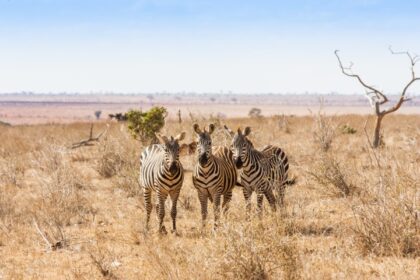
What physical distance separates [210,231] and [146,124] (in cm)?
1230

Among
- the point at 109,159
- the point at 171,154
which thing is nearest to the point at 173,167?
the point at 171,154

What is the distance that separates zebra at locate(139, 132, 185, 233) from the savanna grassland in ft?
1.69

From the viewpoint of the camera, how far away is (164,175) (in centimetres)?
909

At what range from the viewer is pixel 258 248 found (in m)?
6.00

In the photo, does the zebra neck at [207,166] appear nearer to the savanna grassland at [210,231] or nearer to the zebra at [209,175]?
the zebra at [209,175]

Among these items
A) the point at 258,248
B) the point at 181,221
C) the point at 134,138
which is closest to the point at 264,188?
the point at 181,221

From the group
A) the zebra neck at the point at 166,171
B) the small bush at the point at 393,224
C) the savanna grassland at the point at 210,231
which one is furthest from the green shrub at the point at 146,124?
the small bush at the point at 393,224

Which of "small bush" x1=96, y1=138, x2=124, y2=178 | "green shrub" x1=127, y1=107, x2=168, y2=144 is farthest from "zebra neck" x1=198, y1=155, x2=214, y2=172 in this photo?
"green shrub" x1=127, y1=107, x2=168, y2=144

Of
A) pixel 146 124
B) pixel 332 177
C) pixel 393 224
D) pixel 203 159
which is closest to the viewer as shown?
pixel 393 224

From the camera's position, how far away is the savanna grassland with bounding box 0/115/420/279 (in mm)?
6129

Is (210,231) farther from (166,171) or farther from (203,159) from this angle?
A: (166,171)

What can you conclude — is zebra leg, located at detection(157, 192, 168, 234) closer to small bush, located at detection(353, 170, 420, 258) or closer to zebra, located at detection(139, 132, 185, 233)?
zebra, located at detection(139, 132, 185, 233)

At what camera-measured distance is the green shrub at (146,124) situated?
61.6ft

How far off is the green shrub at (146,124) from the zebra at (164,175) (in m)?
8.61
